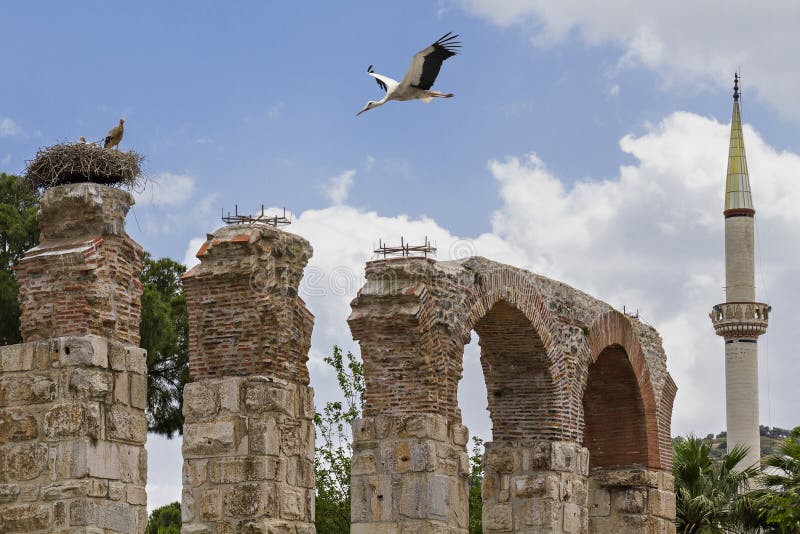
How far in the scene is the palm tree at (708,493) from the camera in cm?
2039

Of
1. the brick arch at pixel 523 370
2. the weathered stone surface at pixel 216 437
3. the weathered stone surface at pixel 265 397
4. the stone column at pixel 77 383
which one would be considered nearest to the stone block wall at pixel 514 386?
the brick arch at pixel 523 370

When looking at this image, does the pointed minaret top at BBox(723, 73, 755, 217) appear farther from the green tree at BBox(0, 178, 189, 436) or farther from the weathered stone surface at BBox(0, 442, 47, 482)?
the weathered stone surface at BBox(0, 442, 47, 482)

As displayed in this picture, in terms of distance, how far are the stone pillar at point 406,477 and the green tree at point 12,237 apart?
8.12 metres

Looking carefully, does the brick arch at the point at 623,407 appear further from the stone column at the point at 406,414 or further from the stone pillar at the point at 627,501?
the stone column at the point at 406,414

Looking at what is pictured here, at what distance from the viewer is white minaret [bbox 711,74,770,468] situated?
136 feet

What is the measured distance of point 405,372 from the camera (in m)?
13.9

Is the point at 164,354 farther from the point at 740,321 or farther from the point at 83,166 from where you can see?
the point at 740,321

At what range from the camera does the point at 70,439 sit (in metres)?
10.8

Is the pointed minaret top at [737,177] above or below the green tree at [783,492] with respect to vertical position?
above

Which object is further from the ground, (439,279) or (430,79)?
(430,79)

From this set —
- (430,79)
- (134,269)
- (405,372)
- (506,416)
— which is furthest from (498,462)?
(134,269)

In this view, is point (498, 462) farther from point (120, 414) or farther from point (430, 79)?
point (120, 414)

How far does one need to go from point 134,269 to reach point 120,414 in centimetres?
126

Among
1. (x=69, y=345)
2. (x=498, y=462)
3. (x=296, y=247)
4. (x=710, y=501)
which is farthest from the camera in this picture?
(x=710, y=501)
